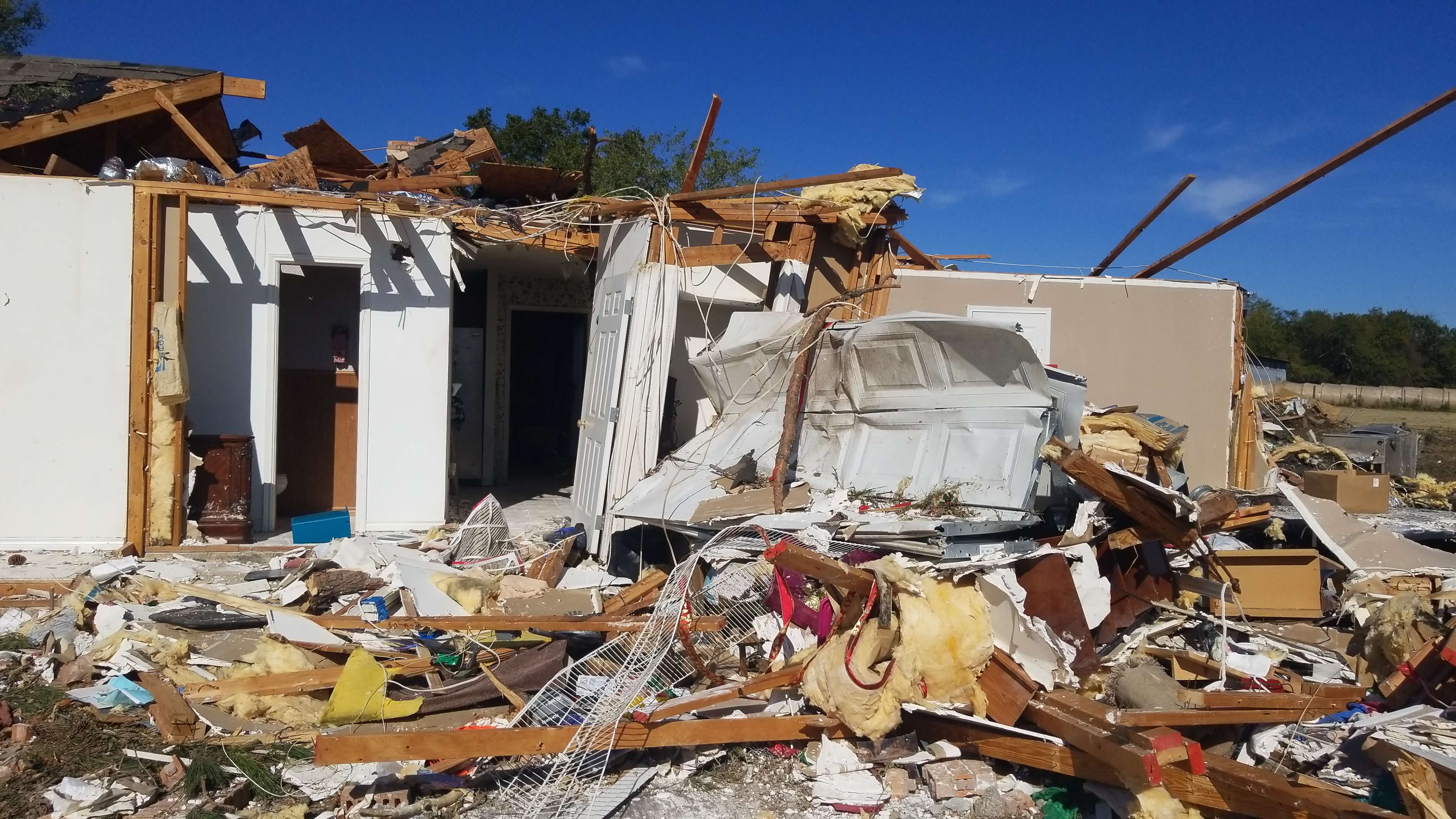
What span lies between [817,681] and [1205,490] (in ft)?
10.5

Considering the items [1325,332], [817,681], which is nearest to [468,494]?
[817,681]

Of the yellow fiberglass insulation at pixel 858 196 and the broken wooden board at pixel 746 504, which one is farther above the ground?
the yellow fiberglass insulation at pixel 858 196

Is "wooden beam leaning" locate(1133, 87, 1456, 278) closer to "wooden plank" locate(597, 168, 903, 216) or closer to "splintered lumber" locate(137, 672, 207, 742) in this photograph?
"wooden plank" locate(597, 168, 903, 216)

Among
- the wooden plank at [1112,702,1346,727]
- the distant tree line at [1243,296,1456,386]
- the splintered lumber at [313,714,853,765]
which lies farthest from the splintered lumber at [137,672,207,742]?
the distant tree line at [1243,296,1456,386]

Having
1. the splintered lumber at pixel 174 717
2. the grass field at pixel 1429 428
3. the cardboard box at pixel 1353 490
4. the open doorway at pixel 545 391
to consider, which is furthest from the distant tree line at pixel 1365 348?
the splintered lumber at pixel 174 717

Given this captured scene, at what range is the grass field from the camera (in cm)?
1762

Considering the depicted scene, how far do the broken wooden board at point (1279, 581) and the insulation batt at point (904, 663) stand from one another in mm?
2591

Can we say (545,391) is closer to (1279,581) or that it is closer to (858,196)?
(858,196)

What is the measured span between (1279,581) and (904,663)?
3.24 metres

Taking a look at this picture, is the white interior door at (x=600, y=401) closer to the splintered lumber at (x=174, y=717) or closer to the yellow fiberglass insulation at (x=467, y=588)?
the yellow fiberglass insulation at (x=467, y=588)

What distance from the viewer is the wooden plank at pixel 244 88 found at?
8.21m

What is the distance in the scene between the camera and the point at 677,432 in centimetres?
842

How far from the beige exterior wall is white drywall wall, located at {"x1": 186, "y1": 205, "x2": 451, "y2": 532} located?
15.1ft

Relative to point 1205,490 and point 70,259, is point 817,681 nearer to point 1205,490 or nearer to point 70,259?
point 1205,490
